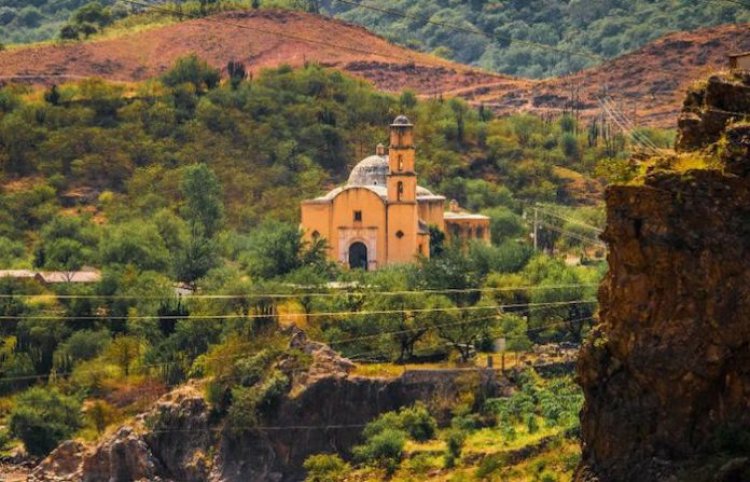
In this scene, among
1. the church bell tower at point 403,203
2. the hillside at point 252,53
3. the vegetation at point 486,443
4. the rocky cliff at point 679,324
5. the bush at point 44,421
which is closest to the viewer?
the rocky cliff at point 679,324

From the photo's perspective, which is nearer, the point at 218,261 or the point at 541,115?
the point at 218,261

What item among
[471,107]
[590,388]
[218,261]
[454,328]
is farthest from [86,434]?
[471,107]

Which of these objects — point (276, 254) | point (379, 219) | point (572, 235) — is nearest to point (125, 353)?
point (276, 254)

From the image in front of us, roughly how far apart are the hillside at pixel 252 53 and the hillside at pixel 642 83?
16.0 ft

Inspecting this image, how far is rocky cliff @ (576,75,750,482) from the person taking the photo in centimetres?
4103

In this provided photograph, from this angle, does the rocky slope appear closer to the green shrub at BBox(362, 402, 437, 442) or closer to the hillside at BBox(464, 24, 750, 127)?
the green shrub at BBox(362, 402, 437, 442)

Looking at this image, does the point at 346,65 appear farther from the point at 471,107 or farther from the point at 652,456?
the point at 652,456

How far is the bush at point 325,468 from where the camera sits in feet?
253

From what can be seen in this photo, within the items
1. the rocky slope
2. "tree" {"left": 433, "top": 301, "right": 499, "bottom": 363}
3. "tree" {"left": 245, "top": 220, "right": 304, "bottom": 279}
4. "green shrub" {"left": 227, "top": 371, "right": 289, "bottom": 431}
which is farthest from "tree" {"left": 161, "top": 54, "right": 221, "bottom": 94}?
"green shrub" {"left": 227, "top": 371, "right": 289, "bottom": 431}

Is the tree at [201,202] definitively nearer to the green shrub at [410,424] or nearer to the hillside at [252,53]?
the hillside at [252,53]

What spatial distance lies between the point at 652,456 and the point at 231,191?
94.4 metres

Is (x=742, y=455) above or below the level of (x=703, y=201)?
below

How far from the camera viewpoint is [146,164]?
138 meters

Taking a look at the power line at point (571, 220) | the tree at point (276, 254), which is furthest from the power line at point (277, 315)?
the power line at point (571, 220)
